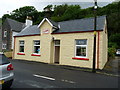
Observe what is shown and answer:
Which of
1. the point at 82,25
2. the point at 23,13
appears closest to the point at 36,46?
the point at 82,25

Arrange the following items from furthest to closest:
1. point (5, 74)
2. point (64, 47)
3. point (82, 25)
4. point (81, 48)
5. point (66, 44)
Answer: point (82, 25)
point (64, 47)
point (66, 44)
point (81, 48)
point (5, 74)

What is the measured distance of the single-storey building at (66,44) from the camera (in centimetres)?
1084

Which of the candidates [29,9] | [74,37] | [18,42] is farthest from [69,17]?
[74,37]

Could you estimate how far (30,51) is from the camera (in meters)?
15.1

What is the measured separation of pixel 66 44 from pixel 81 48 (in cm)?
175

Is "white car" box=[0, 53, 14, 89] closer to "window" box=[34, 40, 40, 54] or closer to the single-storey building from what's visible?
the single-storey building

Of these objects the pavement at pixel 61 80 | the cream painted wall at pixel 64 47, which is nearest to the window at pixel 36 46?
the cream painted wall at pixel 64 47

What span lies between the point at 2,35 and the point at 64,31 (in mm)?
25882

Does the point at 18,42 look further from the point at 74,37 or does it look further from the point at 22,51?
the point at 74,37

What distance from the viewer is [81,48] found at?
1150 cm

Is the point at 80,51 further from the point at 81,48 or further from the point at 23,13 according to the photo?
the point at 23,13

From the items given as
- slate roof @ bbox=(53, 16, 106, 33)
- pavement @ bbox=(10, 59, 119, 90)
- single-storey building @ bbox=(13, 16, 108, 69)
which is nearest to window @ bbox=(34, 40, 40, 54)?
single-storey building @ bbox=(13, 16, 108, 69)

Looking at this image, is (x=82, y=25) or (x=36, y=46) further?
(x=36, y=46)

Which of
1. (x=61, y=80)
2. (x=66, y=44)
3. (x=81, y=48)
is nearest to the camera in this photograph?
(x=61, y=80)
